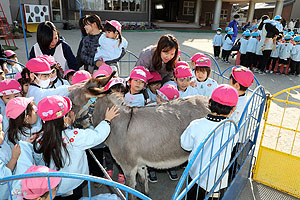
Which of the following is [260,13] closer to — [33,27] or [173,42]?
[33,27]

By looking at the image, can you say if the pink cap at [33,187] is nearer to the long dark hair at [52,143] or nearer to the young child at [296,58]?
the long dark hair at [52,143]

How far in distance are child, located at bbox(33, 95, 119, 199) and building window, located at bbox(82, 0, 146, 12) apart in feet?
82.6

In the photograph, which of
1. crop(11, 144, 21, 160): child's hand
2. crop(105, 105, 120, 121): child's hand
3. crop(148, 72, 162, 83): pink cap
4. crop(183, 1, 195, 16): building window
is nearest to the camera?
crop(11, 144, 21, 160): child's hand

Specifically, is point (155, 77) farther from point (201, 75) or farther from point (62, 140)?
point (62, 140)

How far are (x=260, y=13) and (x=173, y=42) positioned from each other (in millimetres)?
45923

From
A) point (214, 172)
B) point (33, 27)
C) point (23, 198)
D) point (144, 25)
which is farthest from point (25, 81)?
point (144, 25)

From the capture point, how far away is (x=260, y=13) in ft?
137

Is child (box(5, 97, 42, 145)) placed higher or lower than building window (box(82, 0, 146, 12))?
lower

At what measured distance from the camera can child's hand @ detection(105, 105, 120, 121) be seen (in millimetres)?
2629

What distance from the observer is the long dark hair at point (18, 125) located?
2387mm

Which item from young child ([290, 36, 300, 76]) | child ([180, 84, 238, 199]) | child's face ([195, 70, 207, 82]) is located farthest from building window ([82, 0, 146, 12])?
child ([180, 84, 238, 199])

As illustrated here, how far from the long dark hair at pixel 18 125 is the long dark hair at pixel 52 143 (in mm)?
420

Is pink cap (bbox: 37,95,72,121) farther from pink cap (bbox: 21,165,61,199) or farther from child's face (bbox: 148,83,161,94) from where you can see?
child's face (bbox: 148,83,161,94)

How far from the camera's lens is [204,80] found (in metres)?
3.97
